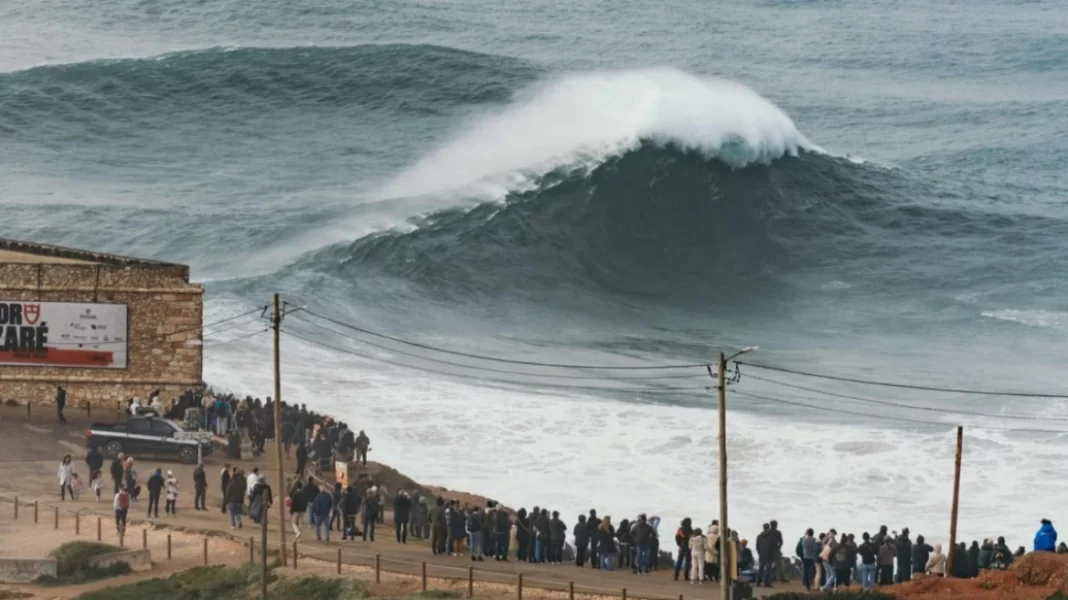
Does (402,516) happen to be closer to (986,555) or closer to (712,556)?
(712,556)

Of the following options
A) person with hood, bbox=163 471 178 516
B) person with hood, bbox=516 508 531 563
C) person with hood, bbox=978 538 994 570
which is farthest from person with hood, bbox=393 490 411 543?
person with hood, bbox=978 538 994 570

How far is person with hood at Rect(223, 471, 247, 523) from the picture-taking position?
31.3m

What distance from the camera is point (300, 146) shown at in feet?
242

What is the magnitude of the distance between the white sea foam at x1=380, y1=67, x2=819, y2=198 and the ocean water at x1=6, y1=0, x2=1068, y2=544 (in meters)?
0.18

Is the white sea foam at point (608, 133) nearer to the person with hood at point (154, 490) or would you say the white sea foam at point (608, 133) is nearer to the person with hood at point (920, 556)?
the person with hood at point (154, 490)

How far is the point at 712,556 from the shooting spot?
28.5 meters

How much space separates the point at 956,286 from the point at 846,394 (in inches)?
523

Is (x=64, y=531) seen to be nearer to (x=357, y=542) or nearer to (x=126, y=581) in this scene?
(x=126, y=581)

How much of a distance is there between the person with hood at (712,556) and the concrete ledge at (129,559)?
27.5ft

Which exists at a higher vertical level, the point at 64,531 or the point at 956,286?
the point at 956,286

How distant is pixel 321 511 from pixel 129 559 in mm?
3107

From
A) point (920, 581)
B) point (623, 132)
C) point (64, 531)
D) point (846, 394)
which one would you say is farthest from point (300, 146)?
point (920, 581)

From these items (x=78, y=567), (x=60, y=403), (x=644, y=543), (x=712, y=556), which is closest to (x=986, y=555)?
(x=712, y=556)

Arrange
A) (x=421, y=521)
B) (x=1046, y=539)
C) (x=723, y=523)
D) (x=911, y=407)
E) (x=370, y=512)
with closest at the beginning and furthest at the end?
(x=723, y=523) → (x=1046, y=539) → (x=370, y=512) → (x=421, y=521) → (x=911, y=407)
